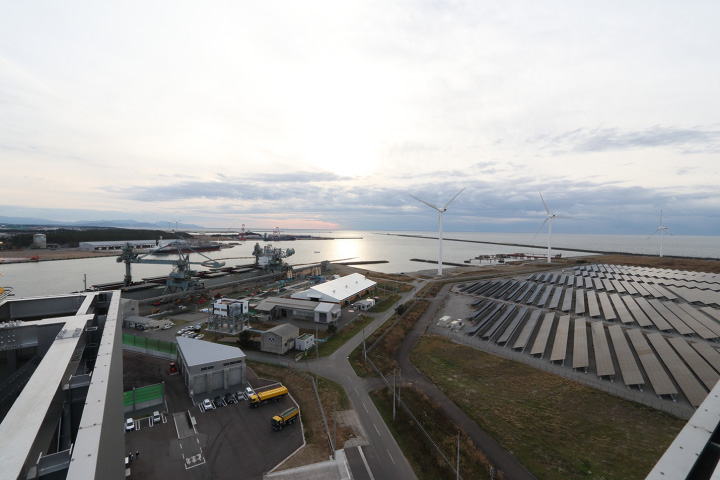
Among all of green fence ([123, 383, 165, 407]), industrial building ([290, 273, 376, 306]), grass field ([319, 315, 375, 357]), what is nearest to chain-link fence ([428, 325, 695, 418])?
grass field ([319, 315, 375, 357])

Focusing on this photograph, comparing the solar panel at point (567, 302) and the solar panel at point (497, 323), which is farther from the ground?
the solar panel at point (567, 302)

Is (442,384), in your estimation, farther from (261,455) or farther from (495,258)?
(495,258)

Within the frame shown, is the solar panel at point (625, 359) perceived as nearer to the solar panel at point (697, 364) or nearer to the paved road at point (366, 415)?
the solar panel at point (697, 364)

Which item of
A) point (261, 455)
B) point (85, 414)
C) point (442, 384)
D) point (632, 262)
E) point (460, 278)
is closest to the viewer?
point (85, 414)

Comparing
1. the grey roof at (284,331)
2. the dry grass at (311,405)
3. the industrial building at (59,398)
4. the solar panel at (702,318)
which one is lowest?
the dry grass at (311,405)

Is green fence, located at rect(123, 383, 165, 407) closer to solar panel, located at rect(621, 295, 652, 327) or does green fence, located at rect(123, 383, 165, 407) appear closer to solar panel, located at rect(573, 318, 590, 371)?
solar panel, located at rect(573, 318, 590, 371)

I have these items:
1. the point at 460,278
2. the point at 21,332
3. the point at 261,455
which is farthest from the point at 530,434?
the point at 460,278

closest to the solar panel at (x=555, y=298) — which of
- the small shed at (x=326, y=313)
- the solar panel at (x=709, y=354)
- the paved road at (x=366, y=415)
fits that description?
the solar panel at (x=709, y=354)
